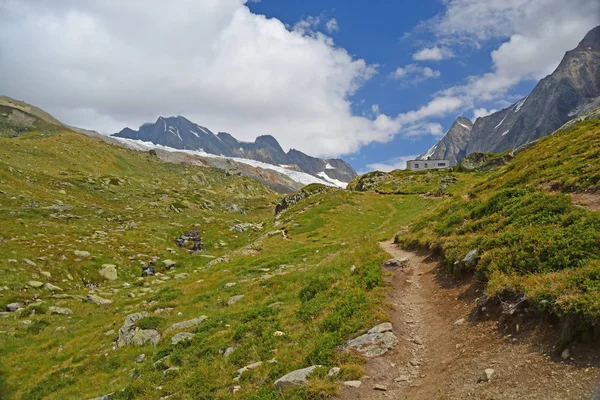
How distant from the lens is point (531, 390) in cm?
793

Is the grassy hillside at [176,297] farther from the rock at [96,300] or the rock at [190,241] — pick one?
the rock at [190,241]

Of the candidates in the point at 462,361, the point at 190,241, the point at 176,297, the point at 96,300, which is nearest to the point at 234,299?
the point at 176,297

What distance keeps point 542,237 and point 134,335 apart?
848 inches

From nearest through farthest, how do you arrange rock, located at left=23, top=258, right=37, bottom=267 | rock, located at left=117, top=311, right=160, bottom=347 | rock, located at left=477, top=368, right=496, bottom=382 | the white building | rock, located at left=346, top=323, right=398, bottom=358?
1. rock, located at left=477, top=368, right=496, bottom=382
2. rock, located at left=346, top=323, right=398, bottom=358
3. rock, located at left=117, top=311, right=160, bottom=347
4. rock, located at left=23, top=258, right=37, bottom=267
5. the white building

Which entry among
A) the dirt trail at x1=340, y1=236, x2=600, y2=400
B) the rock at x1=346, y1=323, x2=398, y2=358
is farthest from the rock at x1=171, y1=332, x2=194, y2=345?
the dirt trail at x1=340, y1=236, x2=600, y2=400

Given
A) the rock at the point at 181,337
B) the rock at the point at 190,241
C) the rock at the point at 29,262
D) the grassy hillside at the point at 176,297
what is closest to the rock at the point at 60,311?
the grassy hillside at the point at 176,297

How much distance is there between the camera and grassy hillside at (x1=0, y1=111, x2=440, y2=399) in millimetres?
13945

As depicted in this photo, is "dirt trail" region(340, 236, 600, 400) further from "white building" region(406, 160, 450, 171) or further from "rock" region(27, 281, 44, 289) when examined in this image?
"white building" region(406, 160, 450, 171)

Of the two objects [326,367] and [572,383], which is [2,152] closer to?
[326,367]

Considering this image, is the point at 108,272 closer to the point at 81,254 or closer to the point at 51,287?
the point at 81,254

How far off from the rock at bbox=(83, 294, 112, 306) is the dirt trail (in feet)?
81.4

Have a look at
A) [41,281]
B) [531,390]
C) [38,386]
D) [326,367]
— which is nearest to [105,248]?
[41,281]

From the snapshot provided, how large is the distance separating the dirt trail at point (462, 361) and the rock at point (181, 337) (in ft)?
34.7

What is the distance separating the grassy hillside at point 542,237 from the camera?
9.82m
